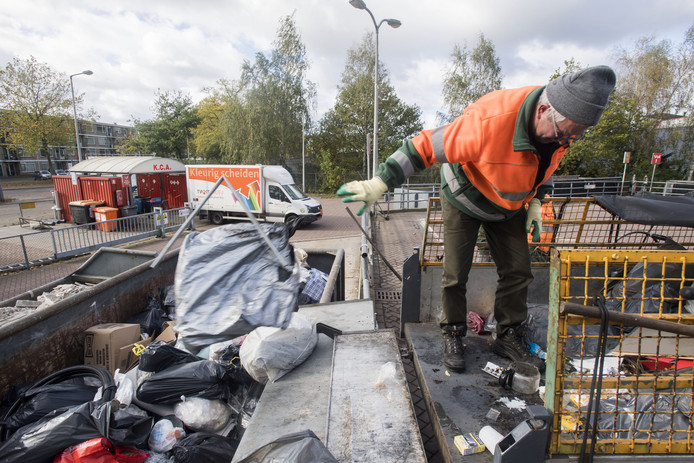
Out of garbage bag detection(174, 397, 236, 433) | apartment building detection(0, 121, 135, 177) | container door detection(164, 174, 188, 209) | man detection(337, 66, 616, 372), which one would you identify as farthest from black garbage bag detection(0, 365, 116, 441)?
apartment building detection(0, 121, 135, 177)

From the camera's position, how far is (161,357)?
2562 millimetres

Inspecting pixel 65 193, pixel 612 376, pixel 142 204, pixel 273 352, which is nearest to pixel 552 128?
pixel 612 376

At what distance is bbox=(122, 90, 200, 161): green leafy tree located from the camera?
117 ft

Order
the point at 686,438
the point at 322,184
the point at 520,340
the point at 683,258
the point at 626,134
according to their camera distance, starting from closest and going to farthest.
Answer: the point at 683,258 → the point at 686,438 → the point at 520,340 → the point at 626,134 → the point at 322,184

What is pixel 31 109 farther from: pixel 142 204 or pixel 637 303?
pixel 637 303

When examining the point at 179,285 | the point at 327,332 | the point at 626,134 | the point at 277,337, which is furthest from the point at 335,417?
the point at 626,134

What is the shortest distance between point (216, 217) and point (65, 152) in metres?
64.0

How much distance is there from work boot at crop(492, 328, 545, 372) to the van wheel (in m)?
15.3

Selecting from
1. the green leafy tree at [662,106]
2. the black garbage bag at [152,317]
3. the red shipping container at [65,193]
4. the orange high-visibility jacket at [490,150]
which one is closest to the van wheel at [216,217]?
the red shipping container at [65,193]

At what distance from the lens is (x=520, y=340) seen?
2652mm

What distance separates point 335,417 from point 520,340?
155 cm

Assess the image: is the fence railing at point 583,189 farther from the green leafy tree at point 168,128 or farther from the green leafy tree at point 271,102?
the green leafy tree at point 168,128

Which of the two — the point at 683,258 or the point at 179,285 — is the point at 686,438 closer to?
the point at 683,258

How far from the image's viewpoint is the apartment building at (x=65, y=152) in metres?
47.7
